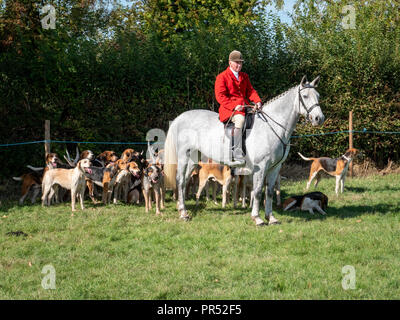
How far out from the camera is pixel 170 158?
31.2 ft

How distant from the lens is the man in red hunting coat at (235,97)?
328 inches

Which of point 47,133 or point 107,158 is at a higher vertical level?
point 47,133

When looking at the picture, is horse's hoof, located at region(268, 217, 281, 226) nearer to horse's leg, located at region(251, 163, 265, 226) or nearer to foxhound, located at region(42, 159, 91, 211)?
horse's leg, located at region(251, 163, 265, 226)

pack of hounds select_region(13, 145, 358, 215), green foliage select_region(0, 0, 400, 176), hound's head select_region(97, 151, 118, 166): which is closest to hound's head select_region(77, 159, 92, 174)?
pack of hounds select_region(13, 145, 358, 215)

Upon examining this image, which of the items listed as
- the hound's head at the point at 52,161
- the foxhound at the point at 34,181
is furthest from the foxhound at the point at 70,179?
the foxhound at the point at 34,181

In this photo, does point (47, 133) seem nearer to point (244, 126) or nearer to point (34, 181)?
point (34, 181)

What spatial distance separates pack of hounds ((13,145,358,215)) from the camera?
9.63m

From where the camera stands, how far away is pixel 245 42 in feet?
48.0

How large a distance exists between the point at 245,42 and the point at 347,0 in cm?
1210

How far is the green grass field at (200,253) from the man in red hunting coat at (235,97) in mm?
1447

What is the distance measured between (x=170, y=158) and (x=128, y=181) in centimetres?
194

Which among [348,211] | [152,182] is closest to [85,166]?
[152,182]
